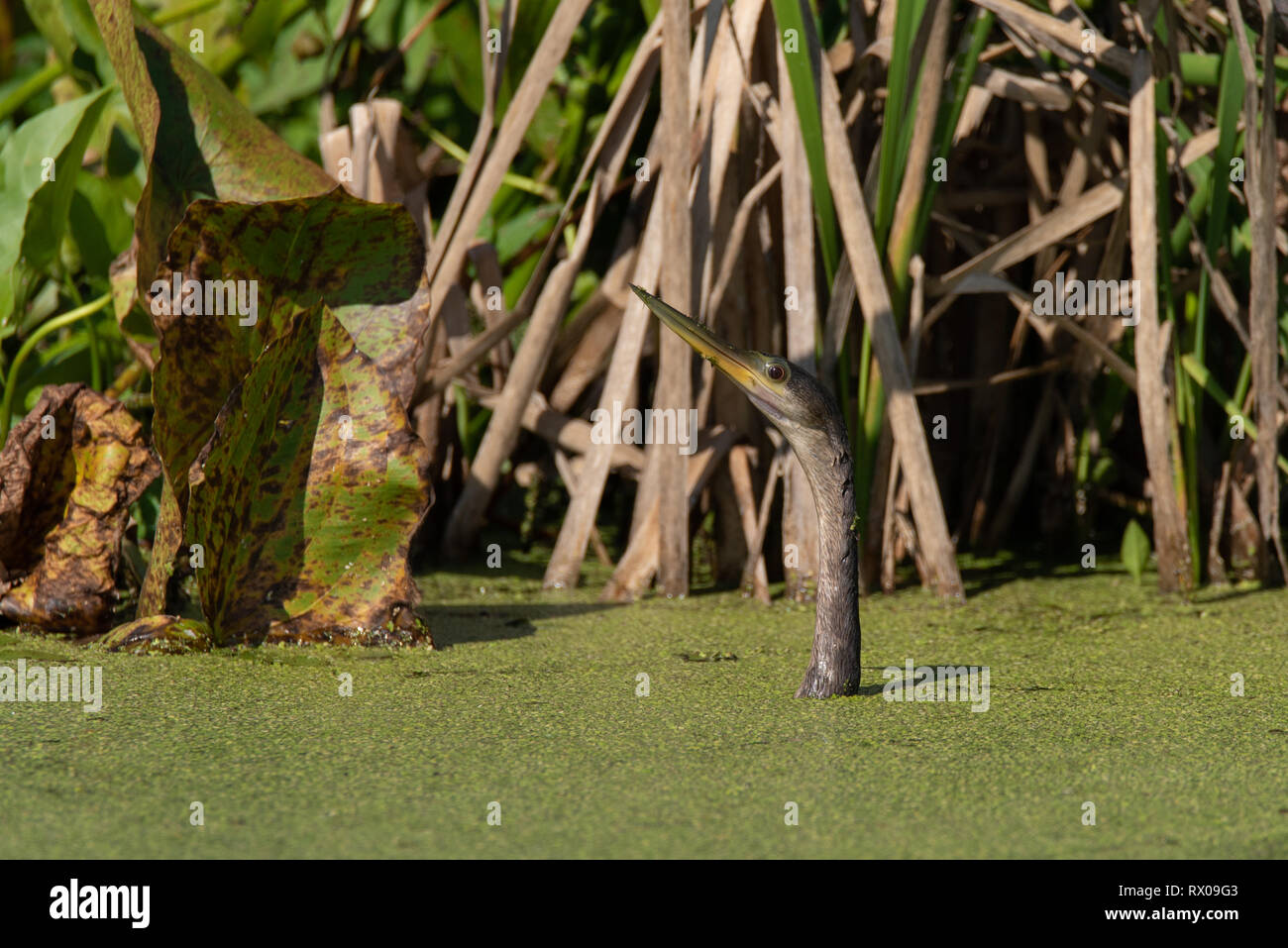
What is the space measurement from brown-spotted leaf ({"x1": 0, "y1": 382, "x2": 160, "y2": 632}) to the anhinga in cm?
124

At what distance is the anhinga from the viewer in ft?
6.89

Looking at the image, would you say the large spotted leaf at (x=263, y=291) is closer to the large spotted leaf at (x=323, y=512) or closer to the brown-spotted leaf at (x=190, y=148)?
the large spotted leaf at (x=323, y=512)

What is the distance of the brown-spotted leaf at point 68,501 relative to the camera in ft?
8.95

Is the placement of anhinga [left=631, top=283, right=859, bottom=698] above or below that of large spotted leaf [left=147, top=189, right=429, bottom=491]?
below

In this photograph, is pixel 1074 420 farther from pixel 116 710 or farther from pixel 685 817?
pixel 116 710

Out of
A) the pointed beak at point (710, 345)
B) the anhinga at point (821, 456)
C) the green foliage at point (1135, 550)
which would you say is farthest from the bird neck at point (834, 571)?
the green foliage at point (1135, 550)

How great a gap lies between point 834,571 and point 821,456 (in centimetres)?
19

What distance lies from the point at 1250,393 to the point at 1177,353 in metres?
0.22

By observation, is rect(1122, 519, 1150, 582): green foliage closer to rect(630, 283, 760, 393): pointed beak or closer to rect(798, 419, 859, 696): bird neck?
rect(798, 419, 859, 696): bird neck

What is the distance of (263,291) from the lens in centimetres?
260

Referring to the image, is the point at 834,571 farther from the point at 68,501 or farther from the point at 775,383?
the point at 68,501

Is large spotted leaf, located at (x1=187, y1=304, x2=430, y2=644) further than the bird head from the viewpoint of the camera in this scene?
Yes

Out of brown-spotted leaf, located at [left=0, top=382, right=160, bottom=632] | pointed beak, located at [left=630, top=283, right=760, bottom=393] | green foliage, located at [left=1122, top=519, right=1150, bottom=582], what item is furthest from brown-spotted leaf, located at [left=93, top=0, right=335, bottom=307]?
green foliage, located at [left=1122, top=519, right=1150, bottom=582]

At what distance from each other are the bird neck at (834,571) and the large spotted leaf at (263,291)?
902mm
